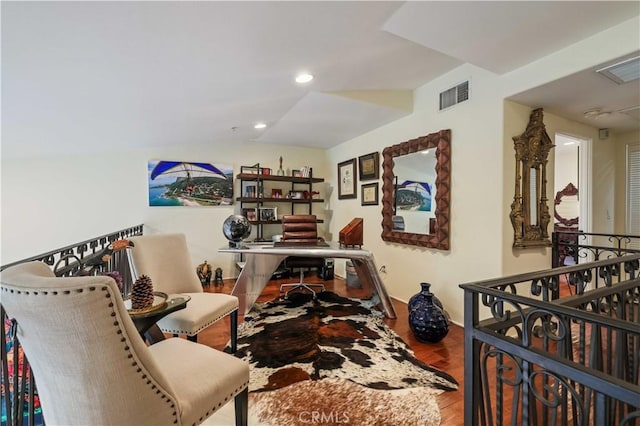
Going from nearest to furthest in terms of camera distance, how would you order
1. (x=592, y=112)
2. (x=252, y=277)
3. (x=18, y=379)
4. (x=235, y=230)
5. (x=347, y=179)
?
(x=18, y=379)
(x=592, y=112)
(x=235, y=230)
(x=252, y=277)
(x=347, y=179)

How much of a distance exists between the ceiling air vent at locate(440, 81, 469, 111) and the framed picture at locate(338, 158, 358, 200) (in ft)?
5.96

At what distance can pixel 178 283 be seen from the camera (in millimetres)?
2367

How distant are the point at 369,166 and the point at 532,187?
205 centimetres

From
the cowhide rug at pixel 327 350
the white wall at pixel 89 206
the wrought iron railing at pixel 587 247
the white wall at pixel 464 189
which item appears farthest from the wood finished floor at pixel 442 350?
the white wall at pixel 89 206

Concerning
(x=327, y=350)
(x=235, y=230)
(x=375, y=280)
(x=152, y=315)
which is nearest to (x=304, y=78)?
(x=235, y=230)

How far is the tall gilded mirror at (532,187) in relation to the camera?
8.59ft

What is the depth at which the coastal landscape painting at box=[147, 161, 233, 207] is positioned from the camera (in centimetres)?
451

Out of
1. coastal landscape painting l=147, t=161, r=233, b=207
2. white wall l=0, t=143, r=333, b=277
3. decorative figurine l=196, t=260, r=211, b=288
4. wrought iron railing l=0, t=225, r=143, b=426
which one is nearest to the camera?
wrought iron railing l=0, t=225, r=143, b=426

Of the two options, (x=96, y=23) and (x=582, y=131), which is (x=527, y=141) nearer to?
(x=582, y=131)

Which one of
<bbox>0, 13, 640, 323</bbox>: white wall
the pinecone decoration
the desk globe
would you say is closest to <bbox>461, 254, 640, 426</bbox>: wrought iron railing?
<bbox>0, 13, 640, 323</bbox>: white wall

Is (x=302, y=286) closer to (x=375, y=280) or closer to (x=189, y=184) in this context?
(x=375, y=280)

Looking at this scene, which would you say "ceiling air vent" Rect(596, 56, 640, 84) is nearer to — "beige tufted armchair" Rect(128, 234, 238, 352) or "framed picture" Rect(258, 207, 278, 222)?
"beige tufted armchair" Rect(128, 234, 238, 352)

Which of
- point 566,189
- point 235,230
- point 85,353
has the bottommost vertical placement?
point 85,353

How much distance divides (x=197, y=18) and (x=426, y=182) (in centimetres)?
265
